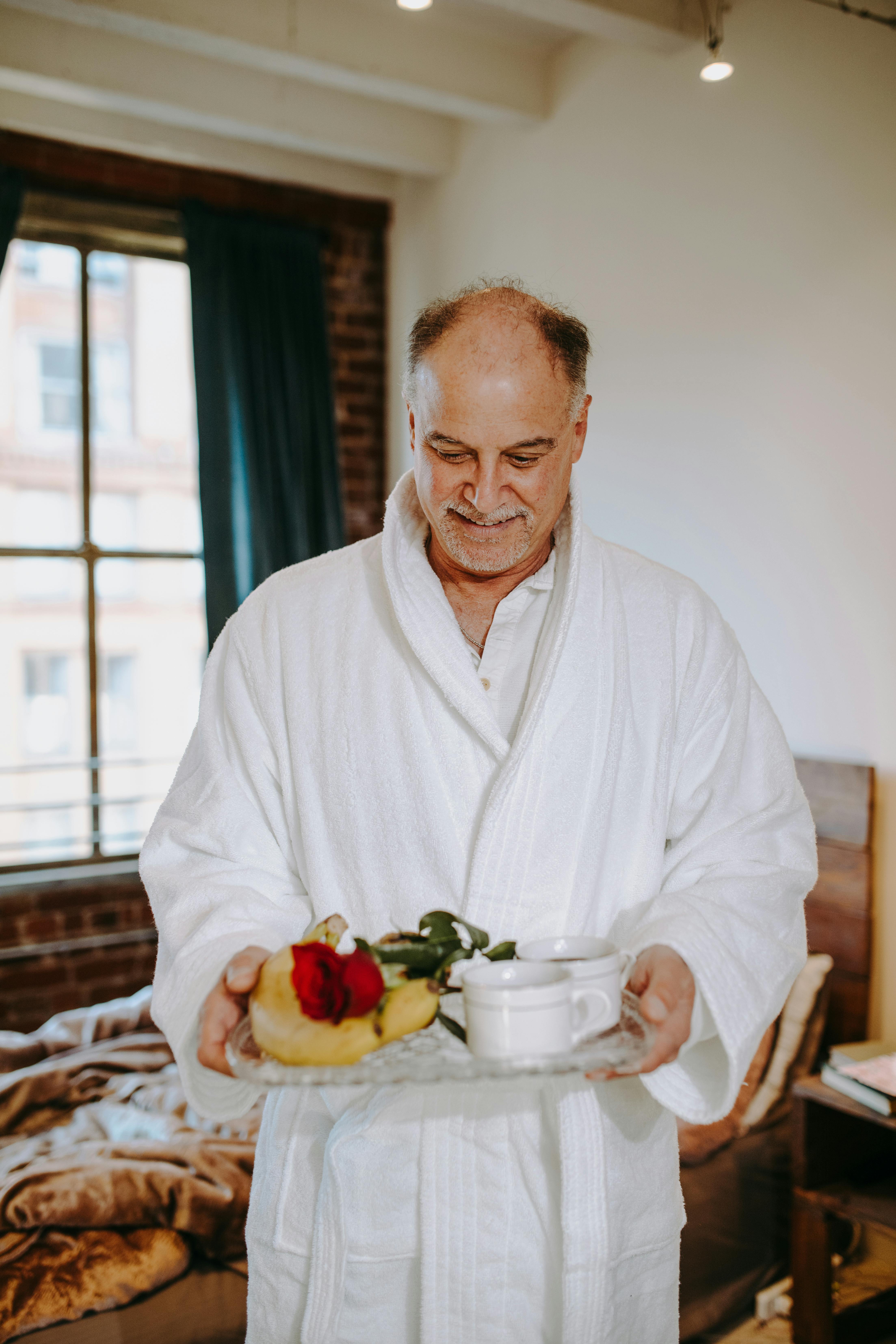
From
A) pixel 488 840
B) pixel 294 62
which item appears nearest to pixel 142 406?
pixel 294 62

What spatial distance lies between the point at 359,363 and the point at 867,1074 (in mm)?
3180

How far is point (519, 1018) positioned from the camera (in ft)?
2.77

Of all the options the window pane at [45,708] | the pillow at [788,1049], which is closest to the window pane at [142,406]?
the window pane at [45,708]

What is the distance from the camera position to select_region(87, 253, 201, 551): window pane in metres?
3.79

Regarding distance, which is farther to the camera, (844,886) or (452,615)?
(844,886)

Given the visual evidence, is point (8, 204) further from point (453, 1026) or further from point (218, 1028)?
point (453, 1026)

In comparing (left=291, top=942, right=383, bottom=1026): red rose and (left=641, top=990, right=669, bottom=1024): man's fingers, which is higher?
(left=291, top=942, right=383, bottom=1026): red rose

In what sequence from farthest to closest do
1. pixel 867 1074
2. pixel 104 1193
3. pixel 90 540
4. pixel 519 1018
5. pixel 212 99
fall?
pixel 90 540, pixel 212 99, pixel 867 1074, pixel 104 1193, pixel 519 1018

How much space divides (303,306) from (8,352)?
1080 mm

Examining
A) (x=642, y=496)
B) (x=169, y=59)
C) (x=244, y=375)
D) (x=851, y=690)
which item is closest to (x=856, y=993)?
(x=851, y=690)

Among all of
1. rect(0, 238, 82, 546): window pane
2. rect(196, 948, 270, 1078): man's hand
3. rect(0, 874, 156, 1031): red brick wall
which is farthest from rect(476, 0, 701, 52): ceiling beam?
rect(0, 874, 156, 1031): red brick wall

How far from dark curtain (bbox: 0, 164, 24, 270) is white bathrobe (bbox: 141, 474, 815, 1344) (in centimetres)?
270

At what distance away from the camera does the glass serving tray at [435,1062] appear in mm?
832

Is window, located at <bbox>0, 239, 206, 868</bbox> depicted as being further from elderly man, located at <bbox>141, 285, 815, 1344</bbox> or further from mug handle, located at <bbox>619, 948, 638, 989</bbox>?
mug handle, located at <bbox>619, 948, 638, 989</bbox>
